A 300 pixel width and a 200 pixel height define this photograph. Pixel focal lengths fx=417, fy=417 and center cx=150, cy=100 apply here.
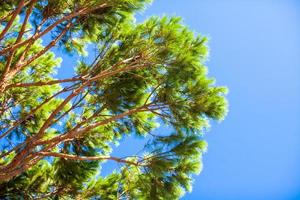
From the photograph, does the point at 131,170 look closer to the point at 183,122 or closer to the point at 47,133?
the point at 183,122

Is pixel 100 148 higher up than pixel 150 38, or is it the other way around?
pixel 150 38

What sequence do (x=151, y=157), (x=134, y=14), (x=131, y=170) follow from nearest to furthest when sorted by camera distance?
(x=151, y=157) < (x=131, y=170) < (x=134, y=14)

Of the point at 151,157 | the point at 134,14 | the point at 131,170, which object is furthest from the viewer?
the point at 134,14

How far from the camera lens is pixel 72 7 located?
26.8 feet

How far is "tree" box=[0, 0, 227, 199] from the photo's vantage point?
707cm

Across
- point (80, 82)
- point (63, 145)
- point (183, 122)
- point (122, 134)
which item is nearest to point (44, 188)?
point (63, 145)

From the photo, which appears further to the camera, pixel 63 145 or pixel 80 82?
pixel 63 145

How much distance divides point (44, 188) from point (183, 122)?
130 inches

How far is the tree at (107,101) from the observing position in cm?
707

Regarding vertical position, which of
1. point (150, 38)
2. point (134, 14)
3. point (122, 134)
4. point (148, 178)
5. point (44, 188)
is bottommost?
point (148, 178)

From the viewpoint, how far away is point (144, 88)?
7.94 metres

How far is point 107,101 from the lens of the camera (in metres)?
7.72

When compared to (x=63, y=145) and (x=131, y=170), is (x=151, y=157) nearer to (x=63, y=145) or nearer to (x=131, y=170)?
(x=131, y=170)

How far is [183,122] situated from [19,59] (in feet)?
10.9
